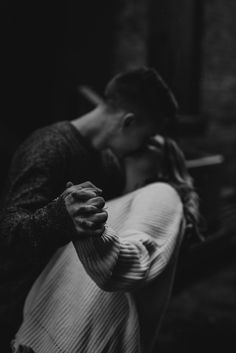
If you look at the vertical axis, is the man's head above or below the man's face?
above

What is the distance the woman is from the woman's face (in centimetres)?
45

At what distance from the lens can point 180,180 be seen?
2.17 m

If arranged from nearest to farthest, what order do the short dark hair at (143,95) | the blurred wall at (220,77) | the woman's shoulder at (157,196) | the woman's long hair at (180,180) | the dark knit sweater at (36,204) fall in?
the dark knit sweater at (36,204)
the woman's shoulder at (157,196)
the woman's long hair at (180,180)
the short dark hair at (143,95)
the blurred wall at (220,77)

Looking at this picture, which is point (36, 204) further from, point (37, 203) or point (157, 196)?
point (157, 196)

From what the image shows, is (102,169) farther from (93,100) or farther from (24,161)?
(93,100)

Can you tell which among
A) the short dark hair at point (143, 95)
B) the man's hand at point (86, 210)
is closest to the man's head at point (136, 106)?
the short dark hair at point (143, 95)

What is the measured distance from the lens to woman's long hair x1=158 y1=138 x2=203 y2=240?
1965mm

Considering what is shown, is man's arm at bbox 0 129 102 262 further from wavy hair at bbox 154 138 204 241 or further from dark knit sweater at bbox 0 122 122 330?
wavy hair at bbox 154 138 204 241

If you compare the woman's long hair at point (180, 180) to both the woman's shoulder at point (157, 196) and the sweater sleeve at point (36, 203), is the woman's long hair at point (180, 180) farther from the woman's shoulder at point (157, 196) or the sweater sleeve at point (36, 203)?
the sweater sleeve at point (36, 203)

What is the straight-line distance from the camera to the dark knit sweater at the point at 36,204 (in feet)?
4.54

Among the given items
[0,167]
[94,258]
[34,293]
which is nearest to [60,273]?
[34,293]

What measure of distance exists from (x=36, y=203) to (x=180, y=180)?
2.71 ft

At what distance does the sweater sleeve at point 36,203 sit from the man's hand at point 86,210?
1.4 inches

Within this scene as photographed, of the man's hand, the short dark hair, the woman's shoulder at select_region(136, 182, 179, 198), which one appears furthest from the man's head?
the man's hand
